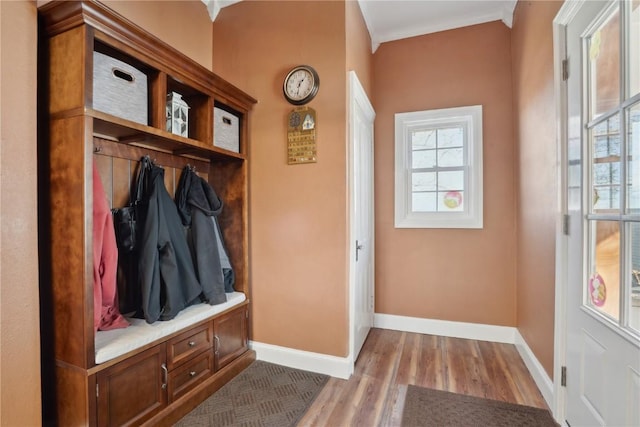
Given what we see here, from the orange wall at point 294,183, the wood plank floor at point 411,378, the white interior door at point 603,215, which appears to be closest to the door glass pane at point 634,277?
the white interior door at point 603,215

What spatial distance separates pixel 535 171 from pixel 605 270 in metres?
0.98

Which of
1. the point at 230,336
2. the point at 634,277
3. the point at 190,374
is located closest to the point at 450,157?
the point at 634,277

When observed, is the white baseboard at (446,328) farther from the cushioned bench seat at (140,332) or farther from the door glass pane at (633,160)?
the door glass pane at (633,160)

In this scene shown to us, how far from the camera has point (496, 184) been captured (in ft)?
9.01

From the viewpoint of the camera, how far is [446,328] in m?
2.86

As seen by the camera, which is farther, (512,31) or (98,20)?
(512,31)

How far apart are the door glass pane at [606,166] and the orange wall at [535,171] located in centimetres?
30

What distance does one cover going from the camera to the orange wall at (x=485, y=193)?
107 inches

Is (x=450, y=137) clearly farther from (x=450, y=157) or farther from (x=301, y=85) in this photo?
(x=301, y=85)

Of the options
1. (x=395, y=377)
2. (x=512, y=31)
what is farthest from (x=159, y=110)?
(x=512, y=31)

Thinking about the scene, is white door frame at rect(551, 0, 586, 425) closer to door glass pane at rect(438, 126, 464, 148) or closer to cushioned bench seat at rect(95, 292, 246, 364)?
door glass pane at rect(438, 126, 464, 148)

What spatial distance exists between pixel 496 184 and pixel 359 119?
1441 mm

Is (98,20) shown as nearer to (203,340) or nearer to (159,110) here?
(159,110)

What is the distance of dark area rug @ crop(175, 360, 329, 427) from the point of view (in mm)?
1657
